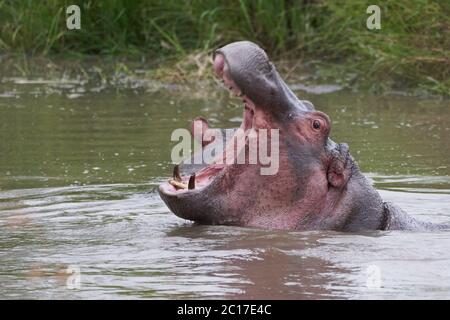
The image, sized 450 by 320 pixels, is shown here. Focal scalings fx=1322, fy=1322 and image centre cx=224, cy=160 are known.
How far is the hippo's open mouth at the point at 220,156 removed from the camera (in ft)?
17.7

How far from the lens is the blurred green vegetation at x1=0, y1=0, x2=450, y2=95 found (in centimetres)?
1064

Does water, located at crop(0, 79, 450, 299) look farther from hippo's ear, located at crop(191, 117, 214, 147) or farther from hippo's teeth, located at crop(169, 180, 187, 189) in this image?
hippo's ear, located at crop(191, 117, 214, 147)

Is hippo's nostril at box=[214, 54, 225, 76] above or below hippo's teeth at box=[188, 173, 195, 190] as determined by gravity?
above

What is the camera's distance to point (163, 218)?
20.4 ft

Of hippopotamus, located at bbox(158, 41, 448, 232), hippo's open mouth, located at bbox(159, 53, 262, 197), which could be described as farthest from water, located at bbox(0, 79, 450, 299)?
hippo's open mouth, located at bbox(159, 53, 262, 197)

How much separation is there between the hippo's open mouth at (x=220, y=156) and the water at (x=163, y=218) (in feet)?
0.75

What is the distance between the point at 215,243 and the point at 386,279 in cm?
90

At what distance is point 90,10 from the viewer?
1250 centimetres

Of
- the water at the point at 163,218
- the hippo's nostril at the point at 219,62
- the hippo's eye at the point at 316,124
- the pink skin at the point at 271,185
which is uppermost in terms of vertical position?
the hippo's nostril at the point at 219,62

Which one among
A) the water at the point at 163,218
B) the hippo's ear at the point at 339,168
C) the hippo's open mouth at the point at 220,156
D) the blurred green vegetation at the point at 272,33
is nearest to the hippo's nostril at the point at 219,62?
the hippo's open mouth at the point at 220,156

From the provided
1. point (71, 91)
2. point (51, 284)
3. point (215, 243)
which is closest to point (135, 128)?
point (71, 91)

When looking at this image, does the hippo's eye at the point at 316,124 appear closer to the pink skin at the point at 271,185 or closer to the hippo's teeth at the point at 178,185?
the pink skin at the point at 271,185

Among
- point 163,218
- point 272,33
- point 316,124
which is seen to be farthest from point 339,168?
point 272,33

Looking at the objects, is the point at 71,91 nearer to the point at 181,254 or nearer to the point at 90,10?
the point at 90,10
